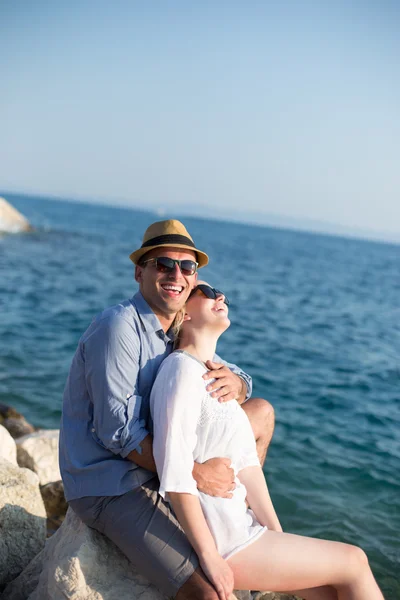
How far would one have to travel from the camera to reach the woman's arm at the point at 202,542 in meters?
3.23

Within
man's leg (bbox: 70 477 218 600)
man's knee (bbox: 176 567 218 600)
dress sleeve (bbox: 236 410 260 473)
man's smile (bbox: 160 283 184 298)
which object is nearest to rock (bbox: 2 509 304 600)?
man's leg (bbox: 70 477 218 600)

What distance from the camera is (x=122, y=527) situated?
3.48 metres

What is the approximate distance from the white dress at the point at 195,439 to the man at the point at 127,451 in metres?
0.09

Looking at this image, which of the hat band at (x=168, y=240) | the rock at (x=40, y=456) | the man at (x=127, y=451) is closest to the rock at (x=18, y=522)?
the man at (x=127, y=451)

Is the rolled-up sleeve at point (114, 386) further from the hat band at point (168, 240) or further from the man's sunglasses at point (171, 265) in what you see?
the hat band at point (168, 240)

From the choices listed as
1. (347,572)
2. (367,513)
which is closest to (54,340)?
(367,513)

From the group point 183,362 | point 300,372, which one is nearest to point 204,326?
point 183,362

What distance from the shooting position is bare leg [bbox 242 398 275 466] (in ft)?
15.1

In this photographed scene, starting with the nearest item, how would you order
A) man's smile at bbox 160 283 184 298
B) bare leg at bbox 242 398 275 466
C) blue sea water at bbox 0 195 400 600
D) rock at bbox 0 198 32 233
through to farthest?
man's smile at bbox 160 283 184 298 → bare leg at bbox 242 398 275 466 → blue sea water at bbox 0 195 400 600 → rock at bbox 0 198 32 233

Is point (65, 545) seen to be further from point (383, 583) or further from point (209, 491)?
point (383, 583)

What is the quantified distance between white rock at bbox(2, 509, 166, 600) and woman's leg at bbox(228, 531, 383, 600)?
2.12ft

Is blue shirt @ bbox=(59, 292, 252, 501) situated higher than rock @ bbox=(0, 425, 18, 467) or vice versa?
blue shirt @ bbox=(59, 292, 252, 501)

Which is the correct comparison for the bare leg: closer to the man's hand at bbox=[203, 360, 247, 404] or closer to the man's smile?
the man's hand at bbox=[203, 360, 247, 404]

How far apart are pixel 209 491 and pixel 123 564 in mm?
778
